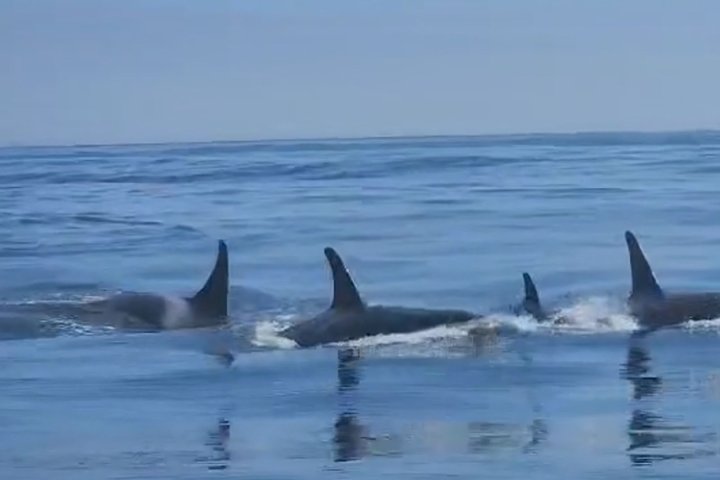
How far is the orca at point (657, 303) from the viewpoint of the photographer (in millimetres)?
19031

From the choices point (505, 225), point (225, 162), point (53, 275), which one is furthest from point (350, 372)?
point (225, 162)

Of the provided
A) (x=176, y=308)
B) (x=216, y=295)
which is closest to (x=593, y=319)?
(x=216, y=295)

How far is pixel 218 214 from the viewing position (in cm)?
4744

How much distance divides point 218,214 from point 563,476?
36940 mm

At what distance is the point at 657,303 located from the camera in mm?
19500

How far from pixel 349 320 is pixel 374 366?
71.8 inches

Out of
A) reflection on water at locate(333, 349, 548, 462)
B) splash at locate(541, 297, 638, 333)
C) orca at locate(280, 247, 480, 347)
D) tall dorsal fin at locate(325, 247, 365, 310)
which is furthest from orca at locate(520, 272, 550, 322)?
reflection on water at locate(333, 349, 548, 462)

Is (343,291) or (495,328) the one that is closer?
(343,291)

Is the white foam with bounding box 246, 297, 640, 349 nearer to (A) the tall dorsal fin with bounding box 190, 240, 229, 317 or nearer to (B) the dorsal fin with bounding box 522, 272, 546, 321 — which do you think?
(B) the dorsal fin with bounding box 522, 272, 546, 321

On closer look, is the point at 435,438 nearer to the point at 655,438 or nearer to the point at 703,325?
the point at 655,438

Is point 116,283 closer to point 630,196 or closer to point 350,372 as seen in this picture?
point 350,372

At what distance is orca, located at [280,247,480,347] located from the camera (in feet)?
58.2

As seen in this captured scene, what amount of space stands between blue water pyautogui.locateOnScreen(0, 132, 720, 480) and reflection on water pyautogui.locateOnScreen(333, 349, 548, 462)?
0.09 ft

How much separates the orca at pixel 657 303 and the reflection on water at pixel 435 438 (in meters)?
6.36
